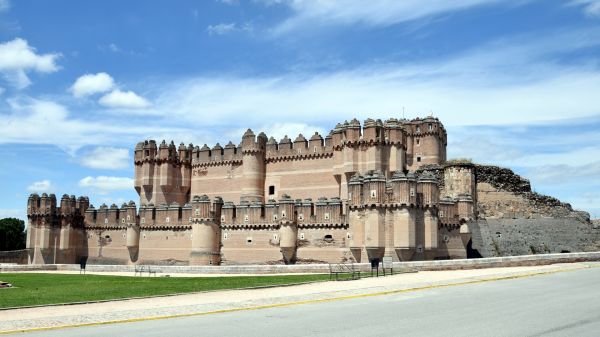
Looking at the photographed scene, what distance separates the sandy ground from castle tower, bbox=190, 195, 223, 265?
20.9 metres

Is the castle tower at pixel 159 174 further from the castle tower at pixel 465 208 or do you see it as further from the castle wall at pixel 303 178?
the castle tower at pixel 465 208

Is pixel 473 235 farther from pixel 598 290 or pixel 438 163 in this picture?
pixel 598 290

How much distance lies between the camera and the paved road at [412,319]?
46.8 ft

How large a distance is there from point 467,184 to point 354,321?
3307 cm

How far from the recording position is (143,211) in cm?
5247

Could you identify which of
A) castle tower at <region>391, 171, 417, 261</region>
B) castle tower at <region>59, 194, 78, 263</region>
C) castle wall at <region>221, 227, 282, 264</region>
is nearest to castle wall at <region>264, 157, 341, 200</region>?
castle wall at <region>221, 227, 282, 264</region>

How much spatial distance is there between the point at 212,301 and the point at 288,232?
2358 cm

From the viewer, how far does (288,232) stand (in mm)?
43969

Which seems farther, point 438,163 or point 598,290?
point 438,163

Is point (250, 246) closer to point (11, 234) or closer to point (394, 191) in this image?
point (394, 191)

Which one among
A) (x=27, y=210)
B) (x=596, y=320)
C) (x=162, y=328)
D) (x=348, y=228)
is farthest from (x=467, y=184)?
(x=27, y=210)

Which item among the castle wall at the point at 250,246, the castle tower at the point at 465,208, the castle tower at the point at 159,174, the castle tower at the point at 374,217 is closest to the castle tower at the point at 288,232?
the castle wall at the point at 250,246

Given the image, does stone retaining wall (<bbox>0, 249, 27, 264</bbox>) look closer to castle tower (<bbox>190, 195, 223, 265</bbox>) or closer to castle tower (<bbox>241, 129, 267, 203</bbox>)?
A: castle tower (<bbox>190, 195, 223, 265</bbox>)

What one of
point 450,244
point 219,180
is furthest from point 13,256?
point 450,244
